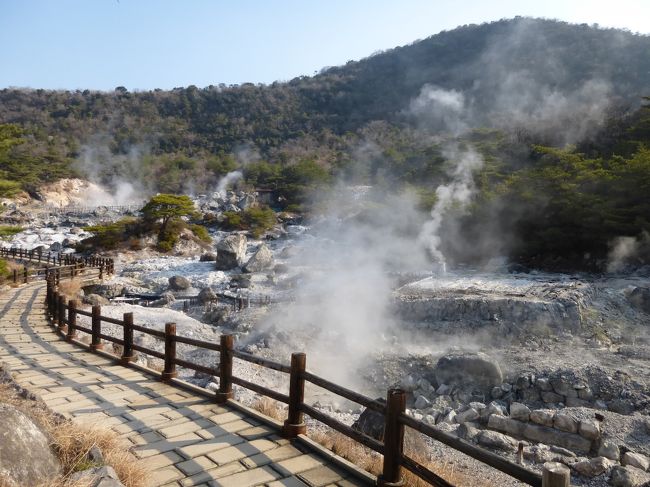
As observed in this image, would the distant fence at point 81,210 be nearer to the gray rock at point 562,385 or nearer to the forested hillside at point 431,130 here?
the forested hillside at point 431,130

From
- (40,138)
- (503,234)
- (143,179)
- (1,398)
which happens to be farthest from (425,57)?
(1,398)

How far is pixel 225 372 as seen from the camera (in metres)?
5.85

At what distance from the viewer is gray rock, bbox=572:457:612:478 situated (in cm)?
643

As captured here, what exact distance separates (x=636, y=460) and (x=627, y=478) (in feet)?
2.94

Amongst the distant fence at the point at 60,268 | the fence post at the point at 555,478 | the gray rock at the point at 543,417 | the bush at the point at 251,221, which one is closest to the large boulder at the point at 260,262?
the distant fence at the point at 60,268

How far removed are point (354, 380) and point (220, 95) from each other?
359ft

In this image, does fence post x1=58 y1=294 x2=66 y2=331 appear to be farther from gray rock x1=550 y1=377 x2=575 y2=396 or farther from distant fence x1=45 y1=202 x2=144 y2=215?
distant fence x1=45 y1=202 x2=144 y2=215

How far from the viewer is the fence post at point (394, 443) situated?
12.1 ft

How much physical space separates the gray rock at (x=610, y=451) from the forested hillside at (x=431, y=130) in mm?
15872

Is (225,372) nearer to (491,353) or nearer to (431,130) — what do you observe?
(491,353)

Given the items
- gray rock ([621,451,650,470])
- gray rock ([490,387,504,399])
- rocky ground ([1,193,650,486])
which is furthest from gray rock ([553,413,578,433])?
gray rock ([490,387,504,399])

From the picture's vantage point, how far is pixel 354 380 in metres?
11.0

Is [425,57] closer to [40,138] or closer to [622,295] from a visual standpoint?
[40,138]

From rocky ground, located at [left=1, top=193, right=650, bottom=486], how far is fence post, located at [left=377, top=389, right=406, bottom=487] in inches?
138
